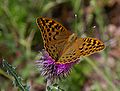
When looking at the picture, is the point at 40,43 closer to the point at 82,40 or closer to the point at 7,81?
the point at 7,81

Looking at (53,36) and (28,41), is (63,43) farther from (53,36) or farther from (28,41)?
(28,41)

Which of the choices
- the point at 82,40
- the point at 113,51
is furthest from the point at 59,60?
the point at 113,51

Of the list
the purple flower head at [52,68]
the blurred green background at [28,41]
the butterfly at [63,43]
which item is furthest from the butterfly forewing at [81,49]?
the blurred green background at [28,41]

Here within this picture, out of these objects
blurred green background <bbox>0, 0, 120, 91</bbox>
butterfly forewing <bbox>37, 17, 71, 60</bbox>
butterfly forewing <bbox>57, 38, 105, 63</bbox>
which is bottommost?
butterfly forewing <bbox>57, 38, 105, 63</bbox>

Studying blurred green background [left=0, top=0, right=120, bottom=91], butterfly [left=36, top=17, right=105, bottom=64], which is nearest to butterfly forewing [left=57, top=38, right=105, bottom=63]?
butterfly [left=36, top=17, right=105, bottom=64]

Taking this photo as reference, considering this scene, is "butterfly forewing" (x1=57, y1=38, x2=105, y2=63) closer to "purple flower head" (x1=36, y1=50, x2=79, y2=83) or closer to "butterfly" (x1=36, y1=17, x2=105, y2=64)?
"butterfly" (x1=36, y1=17, x2=105, y2=64)
